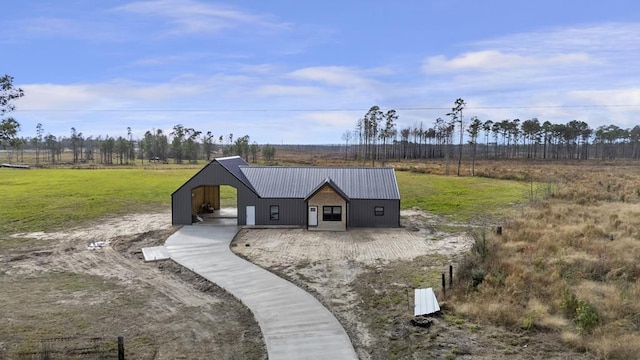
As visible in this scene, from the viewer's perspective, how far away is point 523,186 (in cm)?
5066

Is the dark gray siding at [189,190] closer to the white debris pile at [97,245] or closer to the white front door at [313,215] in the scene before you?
the white front door at [313,215]

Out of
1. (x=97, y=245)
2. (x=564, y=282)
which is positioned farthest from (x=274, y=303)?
(x=97, y=245)

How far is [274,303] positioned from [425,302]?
4931mm

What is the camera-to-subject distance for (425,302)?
14.6 m

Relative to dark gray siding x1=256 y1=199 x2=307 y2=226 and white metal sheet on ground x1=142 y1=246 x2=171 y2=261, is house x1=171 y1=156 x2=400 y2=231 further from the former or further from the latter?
white metal sheet on ground x1=142 y1=246 x2=171 y2=261

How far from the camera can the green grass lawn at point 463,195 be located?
3559cm

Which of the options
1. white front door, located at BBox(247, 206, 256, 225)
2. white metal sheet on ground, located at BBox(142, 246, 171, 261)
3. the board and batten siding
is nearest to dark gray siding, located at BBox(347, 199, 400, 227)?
the board and batten siding

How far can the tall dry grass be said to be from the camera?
1220 centimetres

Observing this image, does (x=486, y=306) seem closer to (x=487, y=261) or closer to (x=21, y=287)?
(x=487, y=261)

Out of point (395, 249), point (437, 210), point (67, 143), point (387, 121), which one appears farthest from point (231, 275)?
point (67, 143)

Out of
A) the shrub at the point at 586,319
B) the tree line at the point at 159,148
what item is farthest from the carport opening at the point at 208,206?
the tree line at the point at 159,148

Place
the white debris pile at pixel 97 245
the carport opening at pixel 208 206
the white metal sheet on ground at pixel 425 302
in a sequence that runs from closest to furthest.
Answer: the white metal sheet on ground at pixel 425 302 → the white debris pile at pixel 97 245 → the carport opening at pixel 208 206

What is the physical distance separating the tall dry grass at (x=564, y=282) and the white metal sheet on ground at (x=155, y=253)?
13.4 m

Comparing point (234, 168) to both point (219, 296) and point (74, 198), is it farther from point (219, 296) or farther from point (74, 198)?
point (74, 198)
